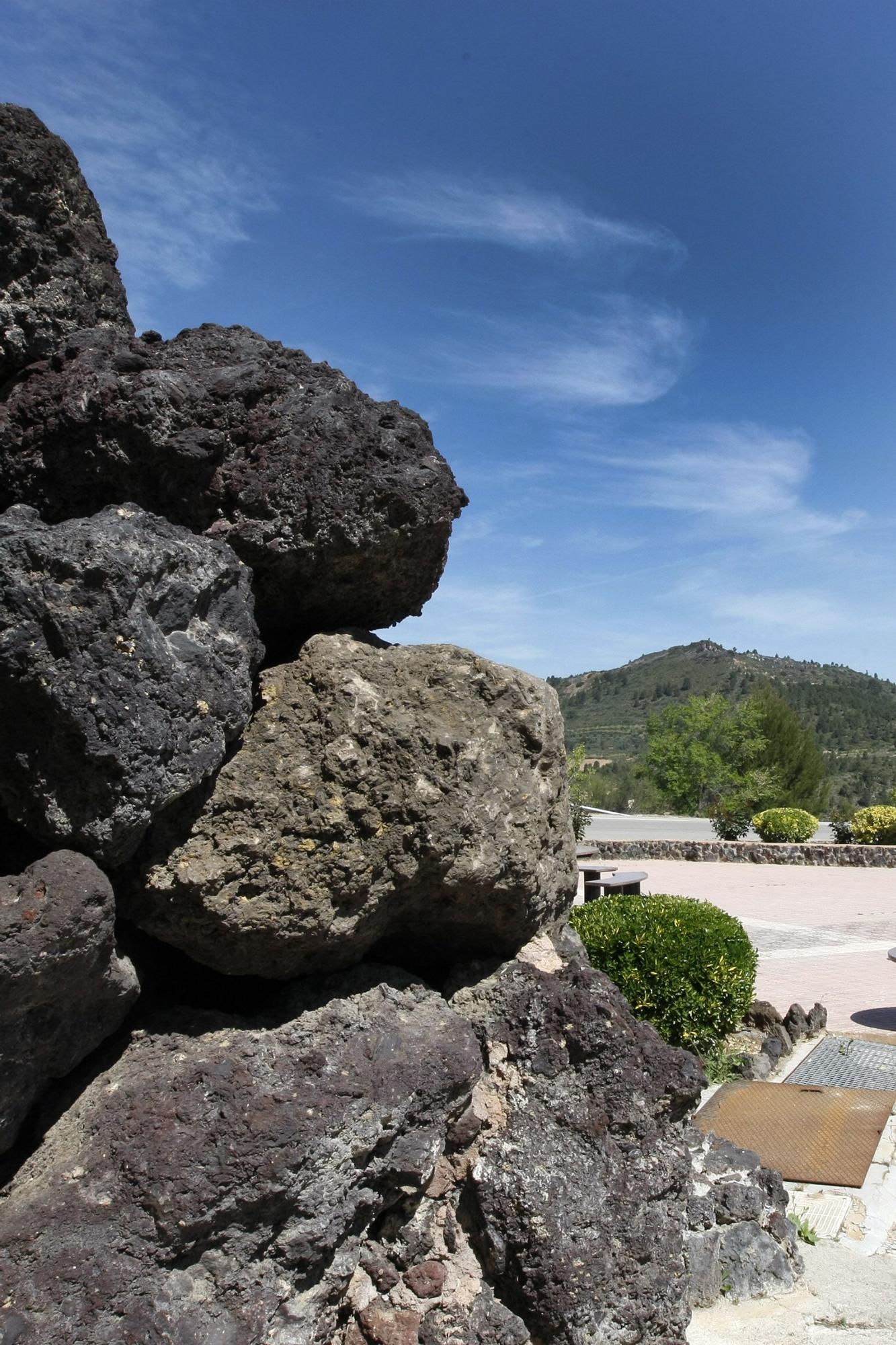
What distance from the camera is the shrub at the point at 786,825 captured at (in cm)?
2383

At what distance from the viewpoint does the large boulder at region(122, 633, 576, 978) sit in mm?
2365

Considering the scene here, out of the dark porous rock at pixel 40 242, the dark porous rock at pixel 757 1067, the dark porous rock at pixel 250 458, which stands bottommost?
the dark porous rock at pixel 757 1067

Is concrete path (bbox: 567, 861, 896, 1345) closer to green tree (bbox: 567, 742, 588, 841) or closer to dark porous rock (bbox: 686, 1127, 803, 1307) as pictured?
dark porous rock (bbox: 686, 1127, 803, 1307)

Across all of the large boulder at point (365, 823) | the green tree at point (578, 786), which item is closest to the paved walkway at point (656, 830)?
the green tree at point (578, 786)


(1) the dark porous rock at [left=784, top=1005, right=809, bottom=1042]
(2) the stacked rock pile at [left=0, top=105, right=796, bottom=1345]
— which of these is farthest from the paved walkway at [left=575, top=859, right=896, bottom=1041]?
(2) the stacked rock pile at [left=0, top=105, right=796, bottom=1345]

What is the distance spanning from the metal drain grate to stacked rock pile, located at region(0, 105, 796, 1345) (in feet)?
13.1

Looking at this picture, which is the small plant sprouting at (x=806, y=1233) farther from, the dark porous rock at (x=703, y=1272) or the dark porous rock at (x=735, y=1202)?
the dark porous rock at (x=703, y=1272)

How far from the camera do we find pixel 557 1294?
2545 millimetres

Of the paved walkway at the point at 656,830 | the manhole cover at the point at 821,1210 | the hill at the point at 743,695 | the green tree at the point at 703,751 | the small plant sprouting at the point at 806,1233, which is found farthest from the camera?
the hill at the point at 743,695

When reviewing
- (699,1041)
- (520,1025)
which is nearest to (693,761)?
(699,1041)

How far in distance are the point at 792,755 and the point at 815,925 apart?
25.5 meters

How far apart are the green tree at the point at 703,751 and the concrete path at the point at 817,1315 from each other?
3181cm

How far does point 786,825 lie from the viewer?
23.8m

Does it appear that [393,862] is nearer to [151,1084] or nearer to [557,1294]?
[151,1084]
